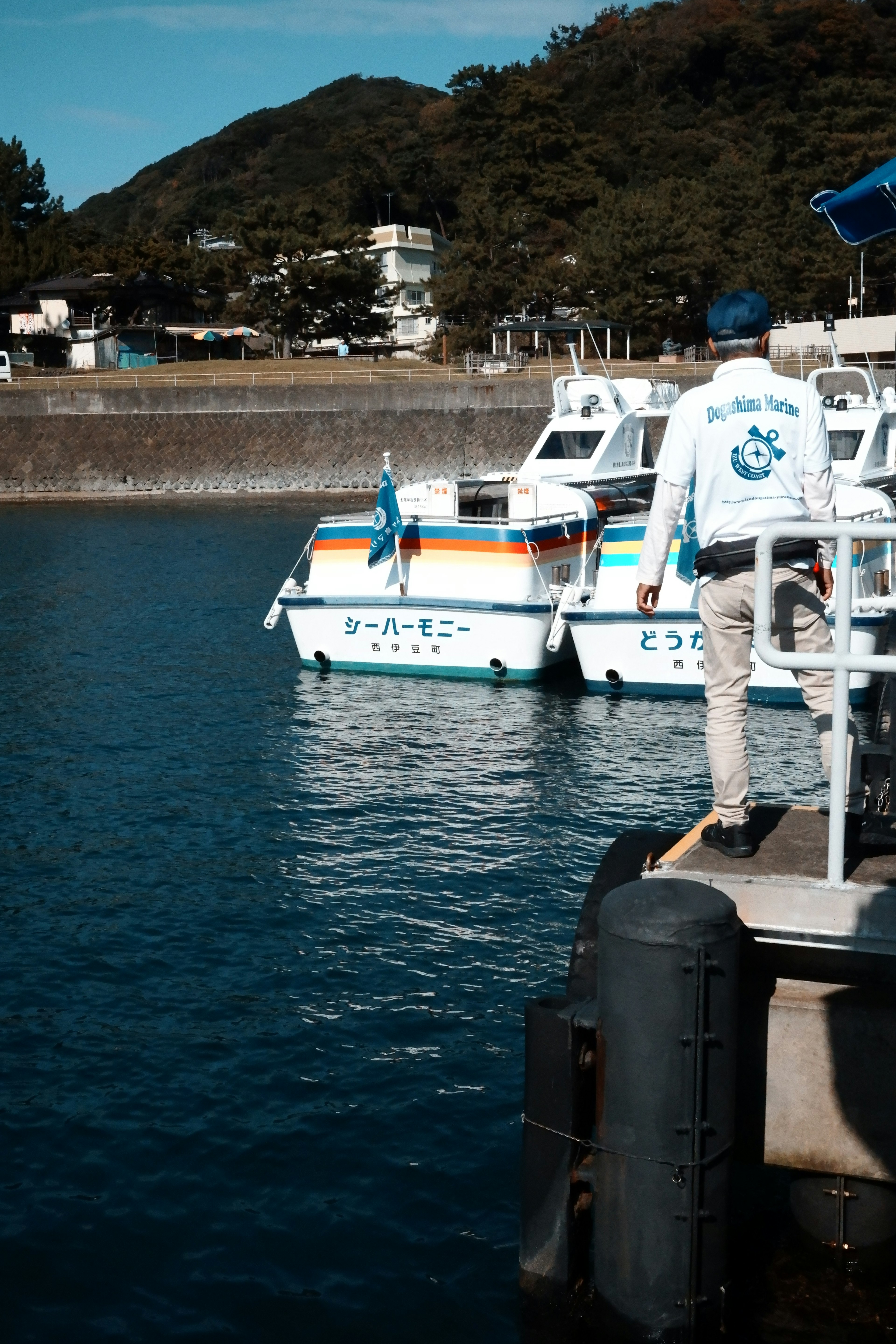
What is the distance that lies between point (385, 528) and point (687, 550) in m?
4.24

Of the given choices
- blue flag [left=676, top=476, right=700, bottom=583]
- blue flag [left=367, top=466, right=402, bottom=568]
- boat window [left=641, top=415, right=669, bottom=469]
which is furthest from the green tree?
blue flag [left=676, top=476, right=700, bottom=583]

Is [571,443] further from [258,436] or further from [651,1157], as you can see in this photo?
[258,436]

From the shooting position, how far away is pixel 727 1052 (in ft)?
16.1

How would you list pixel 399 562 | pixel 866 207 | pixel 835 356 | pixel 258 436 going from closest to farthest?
pixel 866 207
pixel 399 562
pixel 835 356
pixel 258 436

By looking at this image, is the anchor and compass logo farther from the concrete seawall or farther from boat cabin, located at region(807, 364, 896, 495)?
the concrete seawall

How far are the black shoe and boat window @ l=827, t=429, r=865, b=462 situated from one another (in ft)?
54.2

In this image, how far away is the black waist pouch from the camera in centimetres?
552

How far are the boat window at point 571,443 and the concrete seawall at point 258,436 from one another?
27212 mm

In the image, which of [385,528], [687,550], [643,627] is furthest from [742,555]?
[385,528]

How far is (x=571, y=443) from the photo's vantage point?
23281mm

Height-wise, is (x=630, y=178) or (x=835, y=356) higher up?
(x=630, y=178)

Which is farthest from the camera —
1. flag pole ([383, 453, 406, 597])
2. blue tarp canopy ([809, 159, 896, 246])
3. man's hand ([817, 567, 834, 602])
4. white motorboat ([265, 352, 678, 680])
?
flag pole ([383, 453, 406, 597])

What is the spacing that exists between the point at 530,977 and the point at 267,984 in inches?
66.9

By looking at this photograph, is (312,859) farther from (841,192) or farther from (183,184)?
(183,184)
